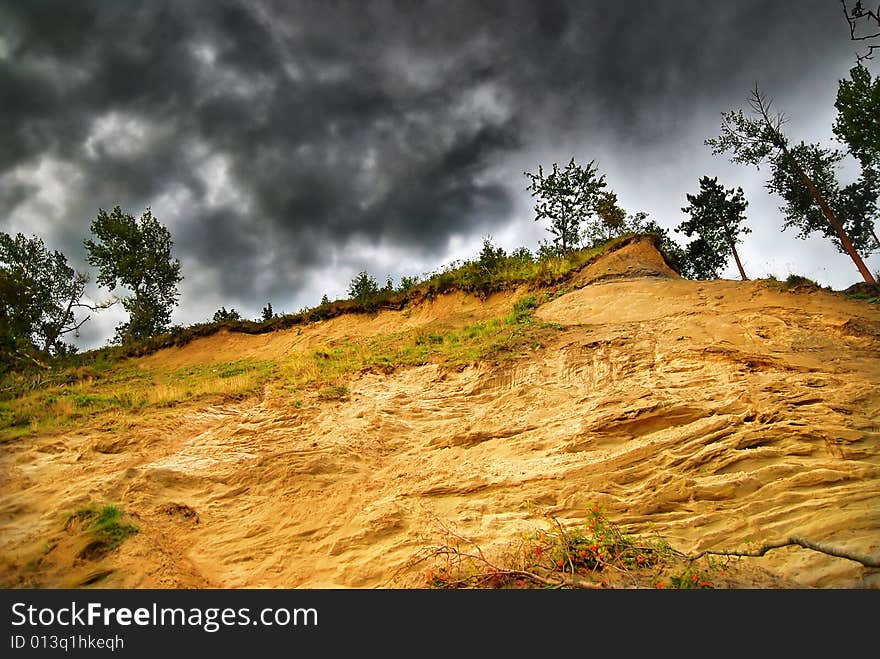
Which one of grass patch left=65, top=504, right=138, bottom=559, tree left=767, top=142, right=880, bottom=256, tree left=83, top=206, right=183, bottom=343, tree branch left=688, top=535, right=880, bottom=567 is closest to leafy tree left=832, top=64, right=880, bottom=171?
tree left=767, top=142, right=880, bottom=256

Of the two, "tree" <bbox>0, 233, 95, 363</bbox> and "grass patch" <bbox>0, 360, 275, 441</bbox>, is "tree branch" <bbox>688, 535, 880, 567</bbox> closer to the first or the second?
"grass patch" <bbox>0, 360, 275, 441</bbox>

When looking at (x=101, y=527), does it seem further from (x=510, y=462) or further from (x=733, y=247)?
(x=733, y=247)

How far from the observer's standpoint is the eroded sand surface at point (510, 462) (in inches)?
205

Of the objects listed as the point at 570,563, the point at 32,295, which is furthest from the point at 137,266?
the point at 570,563

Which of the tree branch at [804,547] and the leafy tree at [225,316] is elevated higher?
the leafy tree at [225,316]

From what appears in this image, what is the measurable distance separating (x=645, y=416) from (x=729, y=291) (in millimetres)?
7311

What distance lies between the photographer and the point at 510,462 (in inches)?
280

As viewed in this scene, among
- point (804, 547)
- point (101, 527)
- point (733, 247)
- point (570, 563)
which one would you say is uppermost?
point (733, 247)

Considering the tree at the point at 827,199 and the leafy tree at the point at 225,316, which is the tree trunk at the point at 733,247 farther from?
the leafy tree at the point at 225,316

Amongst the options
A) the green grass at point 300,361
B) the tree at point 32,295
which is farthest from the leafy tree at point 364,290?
the tree at point 32,295

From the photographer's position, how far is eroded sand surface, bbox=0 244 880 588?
520 cm

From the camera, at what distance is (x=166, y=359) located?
71.2 ft
